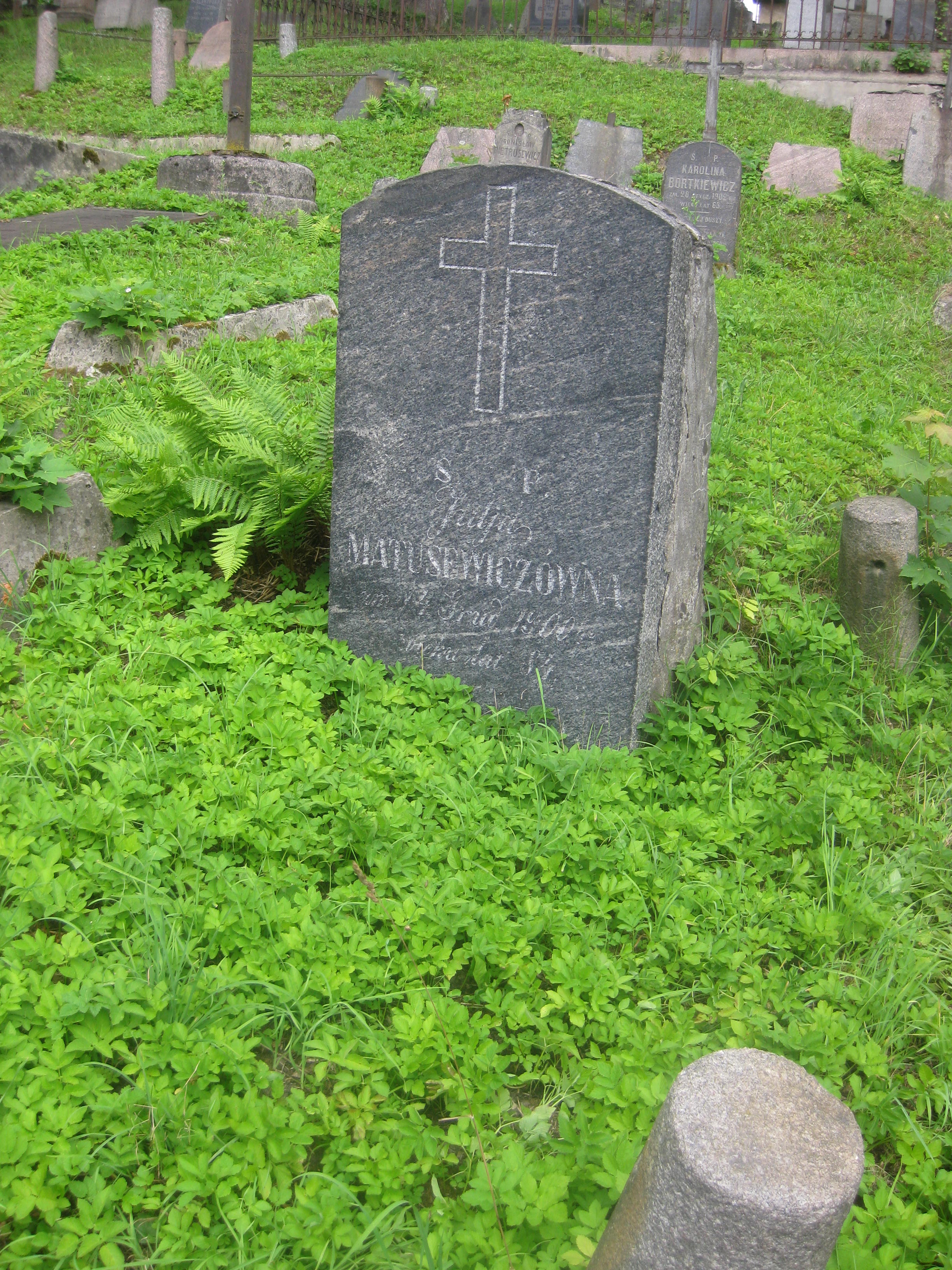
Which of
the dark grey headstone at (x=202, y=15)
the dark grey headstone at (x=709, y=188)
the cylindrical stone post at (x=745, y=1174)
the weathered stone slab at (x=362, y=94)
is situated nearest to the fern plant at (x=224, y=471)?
the cylindrical stone post at (x=745, y=1174)

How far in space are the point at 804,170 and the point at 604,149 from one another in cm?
251

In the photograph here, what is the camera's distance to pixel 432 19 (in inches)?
766

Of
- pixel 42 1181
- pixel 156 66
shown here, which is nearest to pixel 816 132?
pixel 156 66

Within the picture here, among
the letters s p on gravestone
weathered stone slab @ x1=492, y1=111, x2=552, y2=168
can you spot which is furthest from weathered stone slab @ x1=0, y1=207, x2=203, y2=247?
the letters s p on gravestone

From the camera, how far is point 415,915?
7.36ft

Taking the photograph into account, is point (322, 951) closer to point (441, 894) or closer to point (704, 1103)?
point (441, 894)

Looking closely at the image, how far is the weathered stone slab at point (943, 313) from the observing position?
25.5 ft

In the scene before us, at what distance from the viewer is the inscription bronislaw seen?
10.2 feet

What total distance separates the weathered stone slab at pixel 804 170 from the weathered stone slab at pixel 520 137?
9.76 ft

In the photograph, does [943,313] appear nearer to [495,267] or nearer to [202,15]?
[495,267]

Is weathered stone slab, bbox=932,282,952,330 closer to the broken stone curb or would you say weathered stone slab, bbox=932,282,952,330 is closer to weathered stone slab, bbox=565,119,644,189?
the broken stone curb

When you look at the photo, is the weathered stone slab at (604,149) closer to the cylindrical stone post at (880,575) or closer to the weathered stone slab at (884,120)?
the weathered stone slab at (884,120)

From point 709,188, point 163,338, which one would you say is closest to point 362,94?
point 709,188

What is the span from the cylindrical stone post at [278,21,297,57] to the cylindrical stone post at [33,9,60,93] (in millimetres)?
3820
